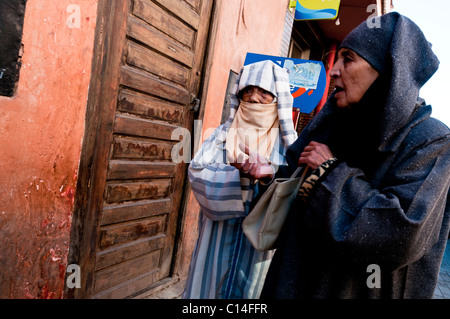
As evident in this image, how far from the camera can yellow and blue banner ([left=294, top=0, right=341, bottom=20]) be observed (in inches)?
185

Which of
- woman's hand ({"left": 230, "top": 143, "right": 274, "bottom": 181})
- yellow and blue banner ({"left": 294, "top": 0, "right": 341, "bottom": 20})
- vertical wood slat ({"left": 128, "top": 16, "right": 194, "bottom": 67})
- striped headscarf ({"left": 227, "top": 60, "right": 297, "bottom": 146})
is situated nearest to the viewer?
woman's hand ({"left": 230, "top": 143, "right": 274, "bottom": 181})

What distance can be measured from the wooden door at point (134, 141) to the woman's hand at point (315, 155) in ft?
5.10

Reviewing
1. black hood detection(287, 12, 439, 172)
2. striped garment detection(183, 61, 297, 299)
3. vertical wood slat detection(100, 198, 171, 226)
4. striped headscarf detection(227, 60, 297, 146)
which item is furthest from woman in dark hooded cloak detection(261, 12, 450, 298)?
vertical wood slat detection(100, 198, 171, 226)

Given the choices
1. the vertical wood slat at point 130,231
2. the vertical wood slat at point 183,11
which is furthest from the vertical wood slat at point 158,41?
the vertical wood slat at point 130,231

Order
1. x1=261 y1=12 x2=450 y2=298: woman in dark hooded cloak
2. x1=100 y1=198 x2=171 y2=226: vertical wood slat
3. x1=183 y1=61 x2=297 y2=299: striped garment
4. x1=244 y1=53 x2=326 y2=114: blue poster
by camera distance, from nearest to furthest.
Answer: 1. x1=261 y1=12 x2=450 y2=298: woman in dark hooded cloak
2. x1=183 y1=61 x2=297 y2=299: striped garment
3. x1=100 y1=198 x2=171 y2=226: vertical wood slat
4. x1=244 y1=53 x2=326 y2=114: blue poster

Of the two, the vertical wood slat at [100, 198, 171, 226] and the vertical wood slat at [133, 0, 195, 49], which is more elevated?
the vertical wood slat at [133, 0, 195, 49]

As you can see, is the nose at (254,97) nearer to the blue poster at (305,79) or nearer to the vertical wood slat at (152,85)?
the vertical wood slat at (152,85)

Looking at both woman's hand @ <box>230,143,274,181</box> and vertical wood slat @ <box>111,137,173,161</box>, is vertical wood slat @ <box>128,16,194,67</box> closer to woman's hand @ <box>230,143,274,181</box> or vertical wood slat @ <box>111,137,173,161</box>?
vertical wood slat @ <box>111,137,173,161</box>

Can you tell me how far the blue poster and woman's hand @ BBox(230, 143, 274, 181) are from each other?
2.77 m

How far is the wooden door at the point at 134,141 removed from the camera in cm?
217

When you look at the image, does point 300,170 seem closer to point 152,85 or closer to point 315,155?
point 315,155

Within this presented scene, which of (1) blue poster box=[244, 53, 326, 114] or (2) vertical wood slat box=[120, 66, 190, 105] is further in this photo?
(1) blue poster box=[244, 53, 326, 114]

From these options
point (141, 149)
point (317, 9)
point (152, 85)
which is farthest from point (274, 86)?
point (317, 9)
